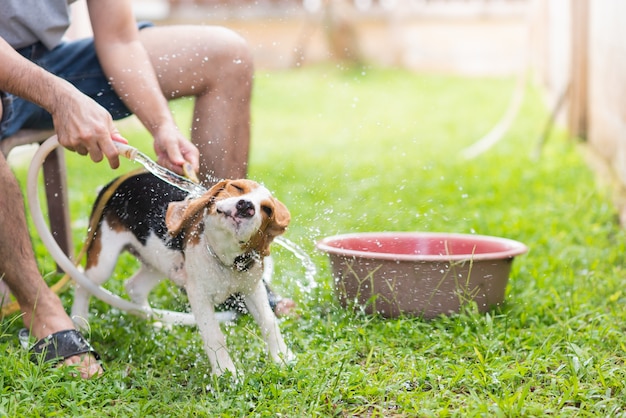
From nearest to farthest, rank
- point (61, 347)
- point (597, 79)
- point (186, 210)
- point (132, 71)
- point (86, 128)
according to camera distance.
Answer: point (186, 210) → point (86, 128) → point (61, 347) → point (132, 71) → point (597, 79)

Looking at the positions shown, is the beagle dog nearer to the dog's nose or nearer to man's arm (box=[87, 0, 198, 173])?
the dog's nose

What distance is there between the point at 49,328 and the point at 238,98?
35.9 inches

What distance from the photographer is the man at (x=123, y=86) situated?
96.5 inches

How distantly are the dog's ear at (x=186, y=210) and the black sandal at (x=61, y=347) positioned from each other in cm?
42

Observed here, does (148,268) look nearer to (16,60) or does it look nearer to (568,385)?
(16,60)

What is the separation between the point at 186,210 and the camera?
2.17 metres

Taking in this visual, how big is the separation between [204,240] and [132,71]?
0.77 meters

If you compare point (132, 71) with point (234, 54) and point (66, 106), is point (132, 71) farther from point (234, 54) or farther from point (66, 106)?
point (66, 106)

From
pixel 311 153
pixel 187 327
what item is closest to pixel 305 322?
pixel 187 327

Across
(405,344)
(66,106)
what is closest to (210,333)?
(405,344)

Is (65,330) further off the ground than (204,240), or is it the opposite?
(204,240)

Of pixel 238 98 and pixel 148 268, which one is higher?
pixel 238 98

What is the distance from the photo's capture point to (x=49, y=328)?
7.98ft

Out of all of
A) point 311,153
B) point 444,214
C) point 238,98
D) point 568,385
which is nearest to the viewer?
point 568,385
